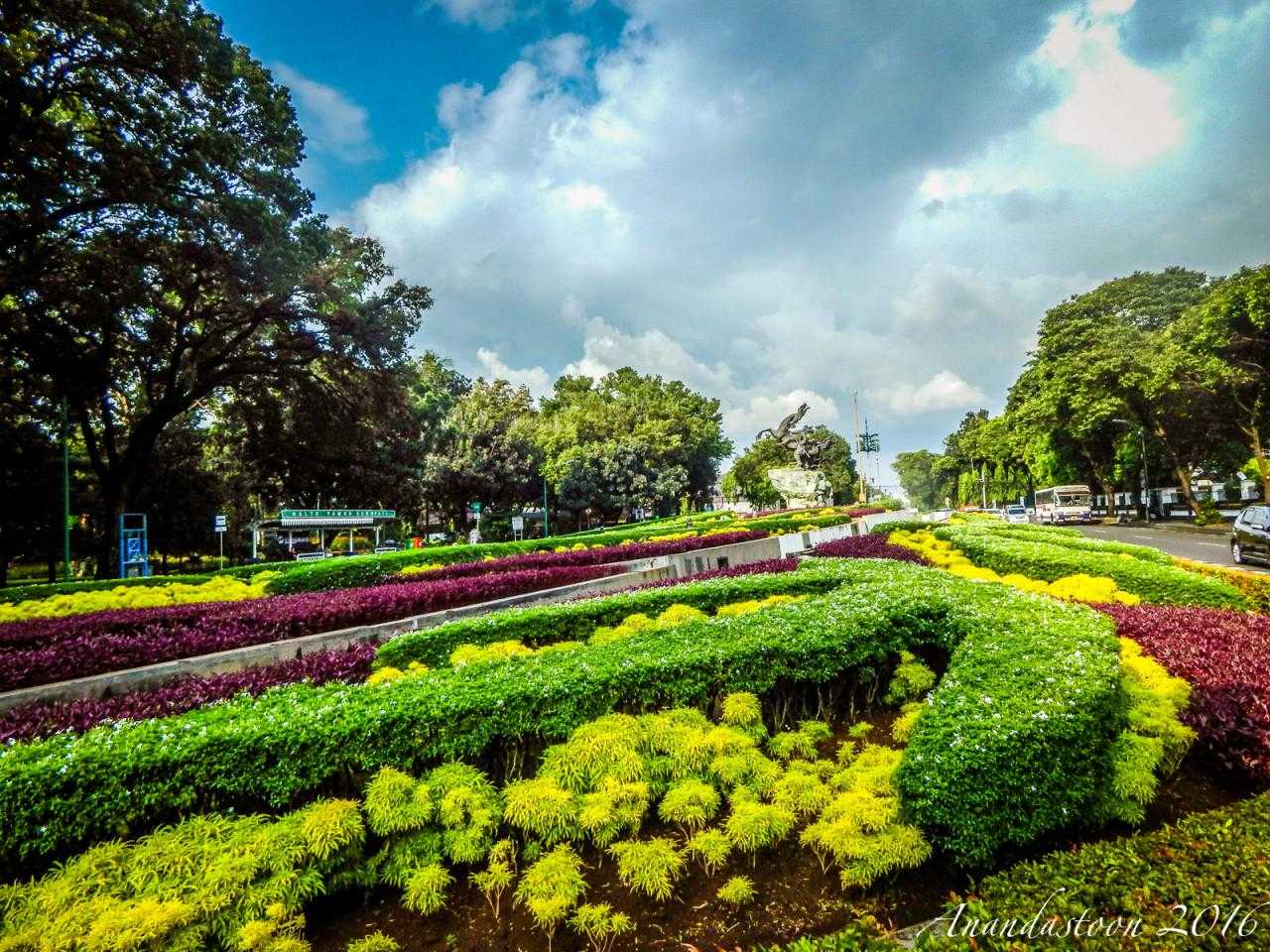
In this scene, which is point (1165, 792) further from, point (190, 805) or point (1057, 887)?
point (190, 805)

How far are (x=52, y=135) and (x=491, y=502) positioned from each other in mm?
27813

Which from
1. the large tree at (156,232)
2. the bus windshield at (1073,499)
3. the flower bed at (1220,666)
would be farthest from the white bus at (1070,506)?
the large tree at (156,232)

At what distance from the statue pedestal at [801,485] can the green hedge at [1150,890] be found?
29742 mm

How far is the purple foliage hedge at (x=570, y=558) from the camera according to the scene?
10.9 m

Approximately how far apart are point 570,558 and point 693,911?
9853 millimetres

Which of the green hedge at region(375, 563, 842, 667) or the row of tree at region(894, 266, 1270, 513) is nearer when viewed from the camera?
the green hedge at region(375, 563, 842, 667)

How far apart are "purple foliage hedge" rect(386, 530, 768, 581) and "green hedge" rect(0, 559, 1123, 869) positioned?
6976 millimetres

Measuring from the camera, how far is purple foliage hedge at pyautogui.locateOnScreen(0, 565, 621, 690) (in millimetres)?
5500

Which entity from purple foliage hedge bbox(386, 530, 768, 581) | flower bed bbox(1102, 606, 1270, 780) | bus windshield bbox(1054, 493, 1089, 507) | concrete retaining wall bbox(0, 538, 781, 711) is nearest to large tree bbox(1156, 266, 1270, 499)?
bus windshield bbox(1054, 493, 1089, 507)

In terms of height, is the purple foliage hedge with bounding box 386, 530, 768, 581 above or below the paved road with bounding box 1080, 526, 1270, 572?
above

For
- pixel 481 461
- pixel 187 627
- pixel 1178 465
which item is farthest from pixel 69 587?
pixel 1178 465

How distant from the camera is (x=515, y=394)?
157ft

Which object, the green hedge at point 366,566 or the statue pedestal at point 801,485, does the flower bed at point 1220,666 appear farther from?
the statue pedestal at point 801,485

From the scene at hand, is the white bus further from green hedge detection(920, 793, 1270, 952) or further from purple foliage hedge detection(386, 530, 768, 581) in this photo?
green hedge detection(920, 793, 1270, 952)
